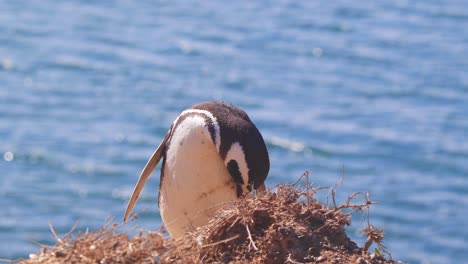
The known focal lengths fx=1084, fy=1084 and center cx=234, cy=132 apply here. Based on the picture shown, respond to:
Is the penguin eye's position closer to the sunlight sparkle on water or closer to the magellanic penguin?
the magellanic penguin

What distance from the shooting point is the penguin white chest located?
4242 millimetres

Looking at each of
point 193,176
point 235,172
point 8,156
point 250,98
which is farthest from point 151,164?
point 250,98

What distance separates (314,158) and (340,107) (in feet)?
3.13

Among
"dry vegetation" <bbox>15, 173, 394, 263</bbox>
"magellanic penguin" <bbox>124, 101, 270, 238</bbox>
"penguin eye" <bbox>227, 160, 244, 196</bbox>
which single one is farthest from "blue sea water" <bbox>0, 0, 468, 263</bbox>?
"dry vegetation" <bbox>15, 173, 394, 263</bbox>

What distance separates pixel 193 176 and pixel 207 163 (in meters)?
0.08

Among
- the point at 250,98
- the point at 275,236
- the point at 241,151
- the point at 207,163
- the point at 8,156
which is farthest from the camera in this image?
the point at 250,98

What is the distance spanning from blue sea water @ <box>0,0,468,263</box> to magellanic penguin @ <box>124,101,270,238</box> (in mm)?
4745

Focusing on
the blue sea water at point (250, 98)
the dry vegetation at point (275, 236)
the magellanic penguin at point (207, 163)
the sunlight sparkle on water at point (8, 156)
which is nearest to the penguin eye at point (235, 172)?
the magellanic penguin at point (207, 163)

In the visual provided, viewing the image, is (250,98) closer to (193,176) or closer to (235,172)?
(193,176)

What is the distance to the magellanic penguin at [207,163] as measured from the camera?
411 cm

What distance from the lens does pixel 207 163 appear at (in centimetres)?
427

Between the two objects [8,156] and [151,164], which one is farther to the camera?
[8,156]

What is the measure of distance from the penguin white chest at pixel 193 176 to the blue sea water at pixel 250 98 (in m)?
4.75

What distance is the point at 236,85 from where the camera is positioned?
11.9 meters
